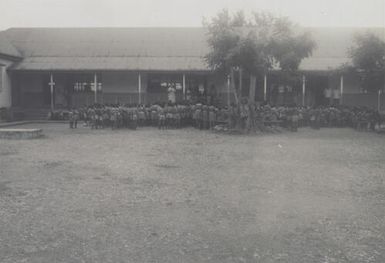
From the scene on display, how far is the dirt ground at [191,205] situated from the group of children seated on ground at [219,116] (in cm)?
680

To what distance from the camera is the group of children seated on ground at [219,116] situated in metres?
20.1

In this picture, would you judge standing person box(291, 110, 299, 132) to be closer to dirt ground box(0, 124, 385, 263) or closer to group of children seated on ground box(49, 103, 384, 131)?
group of children seated on ground box(49, 103, 384, 131)

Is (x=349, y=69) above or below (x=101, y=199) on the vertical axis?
above

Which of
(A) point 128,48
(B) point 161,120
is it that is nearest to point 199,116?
(B) point 161,120

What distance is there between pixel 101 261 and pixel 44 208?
2245 mm

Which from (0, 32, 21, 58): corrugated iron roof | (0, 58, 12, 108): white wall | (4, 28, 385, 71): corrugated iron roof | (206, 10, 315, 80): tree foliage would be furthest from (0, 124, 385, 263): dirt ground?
(0, 32, 21, 58): corrugated iron roof

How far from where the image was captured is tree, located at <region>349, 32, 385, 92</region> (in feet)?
67.4

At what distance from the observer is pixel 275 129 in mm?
19734

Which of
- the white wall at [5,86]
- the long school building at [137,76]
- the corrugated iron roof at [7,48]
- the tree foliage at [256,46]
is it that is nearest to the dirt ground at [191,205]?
the tree foliage at [256,46]

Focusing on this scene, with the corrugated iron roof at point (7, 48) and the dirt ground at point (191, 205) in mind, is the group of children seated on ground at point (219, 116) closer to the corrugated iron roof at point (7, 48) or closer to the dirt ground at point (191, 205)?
the corrugated iron roof at point (7, 48)

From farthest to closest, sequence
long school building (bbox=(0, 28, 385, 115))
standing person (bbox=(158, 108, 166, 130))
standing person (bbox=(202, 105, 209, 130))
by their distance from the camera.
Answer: long school building (bbox=(0, 28, 385, 115))
standing person (bbox=(158, 108, 166, 130))
standing person (bbox=(202, 105, 209, 130))

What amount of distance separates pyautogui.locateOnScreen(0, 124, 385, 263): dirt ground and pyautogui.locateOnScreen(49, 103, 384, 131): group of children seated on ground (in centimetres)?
680

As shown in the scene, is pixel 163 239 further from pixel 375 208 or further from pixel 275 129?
pixel 275 129

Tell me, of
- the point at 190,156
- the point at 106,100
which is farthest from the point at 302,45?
the point at 106,100
